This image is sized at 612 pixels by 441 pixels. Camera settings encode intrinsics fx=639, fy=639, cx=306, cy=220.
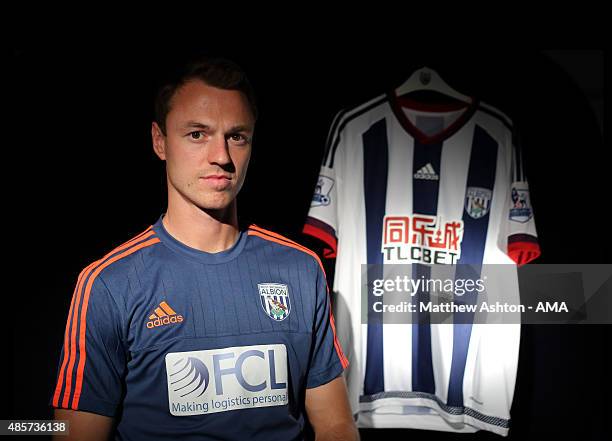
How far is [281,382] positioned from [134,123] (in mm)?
1085

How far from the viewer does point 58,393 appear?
1.39 metres

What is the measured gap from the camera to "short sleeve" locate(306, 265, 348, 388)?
1.62 meters

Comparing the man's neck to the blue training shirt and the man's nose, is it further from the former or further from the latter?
the man's nose

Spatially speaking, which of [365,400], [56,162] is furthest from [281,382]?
[56,162]

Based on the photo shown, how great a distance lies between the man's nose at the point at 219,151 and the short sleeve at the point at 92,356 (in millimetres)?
376

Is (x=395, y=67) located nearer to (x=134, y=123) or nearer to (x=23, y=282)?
(x=134, y=123)

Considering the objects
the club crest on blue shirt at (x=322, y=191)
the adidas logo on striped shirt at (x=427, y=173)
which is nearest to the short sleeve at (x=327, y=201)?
the club crest on blue shirt at (x=322, y=191)

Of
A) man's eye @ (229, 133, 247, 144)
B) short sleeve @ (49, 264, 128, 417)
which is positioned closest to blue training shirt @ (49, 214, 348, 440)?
short sleeve @ (49, 264, 128, 417)

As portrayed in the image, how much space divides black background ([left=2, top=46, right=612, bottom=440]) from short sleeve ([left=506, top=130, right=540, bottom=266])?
0.97ft

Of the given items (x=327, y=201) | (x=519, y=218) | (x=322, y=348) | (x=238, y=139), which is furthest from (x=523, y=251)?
(x=238, y=139)

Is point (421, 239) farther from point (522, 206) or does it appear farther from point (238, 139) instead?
point (238, 139)

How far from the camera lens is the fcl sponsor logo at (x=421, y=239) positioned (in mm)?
2127

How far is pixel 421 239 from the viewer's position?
2.13 metres

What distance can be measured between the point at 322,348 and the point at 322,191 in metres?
0.66
